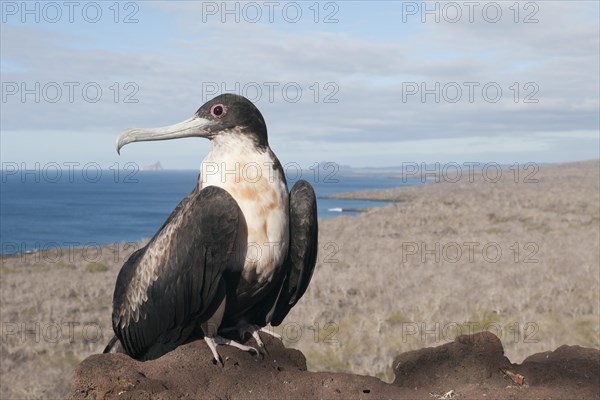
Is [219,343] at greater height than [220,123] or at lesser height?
Answer: lesser

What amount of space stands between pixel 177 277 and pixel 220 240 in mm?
456

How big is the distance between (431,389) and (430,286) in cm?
1187

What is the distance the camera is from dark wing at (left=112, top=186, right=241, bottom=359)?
443cm

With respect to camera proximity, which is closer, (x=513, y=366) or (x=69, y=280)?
(x=513, y=366)

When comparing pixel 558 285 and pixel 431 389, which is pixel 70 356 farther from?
pixel 558 285

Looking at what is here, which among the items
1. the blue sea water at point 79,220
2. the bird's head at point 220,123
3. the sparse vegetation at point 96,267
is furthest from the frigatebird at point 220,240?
the blue sea water at point 79,220

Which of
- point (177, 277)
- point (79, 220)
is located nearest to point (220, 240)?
point (177, 277)

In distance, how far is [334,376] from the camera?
15.6 feet

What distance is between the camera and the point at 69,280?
20.6 m

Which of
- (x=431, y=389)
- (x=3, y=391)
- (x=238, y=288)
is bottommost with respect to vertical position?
(x=3, y=391)

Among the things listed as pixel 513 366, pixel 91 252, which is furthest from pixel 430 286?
pixel 91 252

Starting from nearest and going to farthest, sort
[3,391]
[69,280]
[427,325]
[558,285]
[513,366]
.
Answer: [513,366] → [3,391] → [427,325] → [558,285] → [69,280]

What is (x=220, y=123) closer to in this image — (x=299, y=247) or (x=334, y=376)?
(x=299, y=247)

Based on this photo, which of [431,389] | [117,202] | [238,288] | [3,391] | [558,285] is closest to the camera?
[238,288]
